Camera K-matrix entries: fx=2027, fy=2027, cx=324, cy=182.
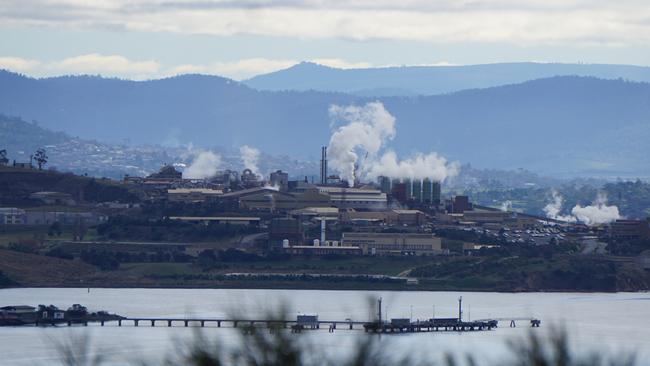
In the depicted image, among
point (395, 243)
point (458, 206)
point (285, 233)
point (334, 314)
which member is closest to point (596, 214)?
point (458, 206)

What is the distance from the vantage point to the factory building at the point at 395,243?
67.1m

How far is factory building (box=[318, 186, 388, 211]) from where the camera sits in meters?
77.9

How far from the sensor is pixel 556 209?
346 ft

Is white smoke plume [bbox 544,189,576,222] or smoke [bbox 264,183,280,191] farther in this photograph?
white smoke plume [bbox 544,189,576,222]

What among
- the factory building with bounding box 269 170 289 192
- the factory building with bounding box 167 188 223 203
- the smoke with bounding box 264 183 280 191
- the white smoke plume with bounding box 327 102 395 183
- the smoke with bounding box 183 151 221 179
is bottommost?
the factory building with bounding box 167 188 223 203

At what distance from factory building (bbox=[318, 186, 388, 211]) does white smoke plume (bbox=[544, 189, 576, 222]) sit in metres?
16.9

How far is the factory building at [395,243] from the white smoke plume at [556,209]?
26.6 m

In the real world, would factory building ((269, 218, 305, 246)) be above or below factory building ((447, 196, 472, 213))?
below

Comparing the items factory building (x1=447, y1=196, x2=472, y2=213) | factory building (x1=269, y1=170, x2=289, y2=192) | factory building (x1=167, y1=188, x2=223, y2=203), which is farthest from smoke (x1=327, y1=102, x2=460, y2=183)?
factory building (x1=167, y1=188, x2=223, y2=203)

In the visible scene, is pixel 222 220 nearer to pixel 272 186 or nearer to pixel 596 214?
pixel 272 186

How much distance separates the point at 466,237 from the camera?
70.8m

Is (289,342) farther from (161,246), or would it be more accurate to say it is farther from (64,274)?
(161,246)

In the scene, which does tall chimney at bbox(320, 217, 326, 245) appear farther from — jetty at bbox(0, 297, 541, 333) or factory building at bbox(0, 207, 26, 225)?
jetty at bbox(0, 297, 541, 333)

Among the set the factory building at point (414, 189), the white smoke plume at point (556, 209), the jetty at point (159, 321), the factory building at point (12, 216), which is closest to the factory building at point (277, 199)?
the factory building at point (414, 189)
